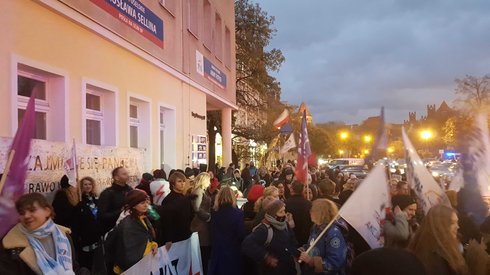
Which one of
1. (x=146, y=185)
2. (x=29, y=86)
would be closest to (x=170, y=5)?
(x=29, y=86)

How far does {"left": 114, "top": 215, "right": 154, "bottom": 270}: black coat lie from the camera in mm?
5449

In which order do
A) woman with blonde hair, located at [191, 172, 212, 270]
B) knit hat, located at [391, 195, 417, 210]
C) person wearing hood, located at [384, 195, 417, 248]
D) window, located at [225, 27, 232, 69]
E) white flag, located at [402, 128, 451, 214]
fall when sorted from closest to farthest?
person wearing hood, located at [384, 195, 417, 248]
white flag, located at [402, 128, 451, 214]
knit hat, located at [391, 195, 417, 210]
woman with blonde hair, located at [191, 172, 212, 270]
window, located at [225, 27, 232, 69]

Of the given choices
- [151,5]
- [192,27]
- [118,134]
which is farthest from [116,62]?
[192,27]

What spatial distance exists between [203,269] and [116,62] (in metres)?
5.46

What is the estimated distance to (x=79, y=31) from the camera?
31.5 feet

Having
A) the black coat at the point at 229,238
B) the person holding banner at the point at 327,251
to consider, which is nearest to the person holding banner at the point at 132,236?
the black coat at the point at 229,238

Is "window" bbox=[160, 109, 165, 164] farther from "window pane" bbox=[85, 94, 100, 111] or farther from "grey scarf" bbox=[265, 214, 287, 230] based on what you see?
"grey scarf" bbox=[265, 214, 287, 230]

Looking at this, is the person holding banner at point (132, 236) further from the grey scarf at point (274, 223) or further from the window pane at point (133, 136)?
the window pane at point (133, 136)

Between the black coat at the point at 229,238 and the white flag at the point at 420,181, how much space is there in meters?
2.23

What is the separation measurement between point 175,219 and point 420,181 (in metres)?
3.36

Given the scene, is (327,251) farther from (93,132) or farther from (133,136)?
(133,136)

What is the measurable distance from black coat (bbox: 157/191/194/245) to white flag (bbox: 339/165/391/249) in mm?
2956

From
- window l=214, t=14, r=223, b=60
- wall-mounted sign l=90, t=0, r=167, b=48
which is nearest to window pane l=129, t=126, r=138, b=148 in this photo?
wall-mounted sign l=90, t=0, r=167, b=48

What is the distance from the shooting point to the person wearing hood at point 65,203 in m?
6.52
